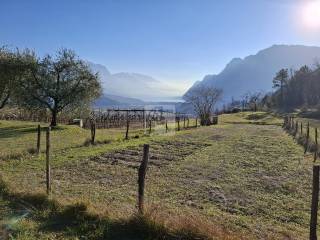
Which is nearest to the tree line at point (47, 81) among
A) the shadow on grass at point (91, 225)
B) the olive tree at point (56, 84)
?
A: the olive tree at point (56, 84)

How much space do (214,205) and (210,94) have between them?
6183 cm

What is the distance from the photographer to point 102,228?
8.46 metres

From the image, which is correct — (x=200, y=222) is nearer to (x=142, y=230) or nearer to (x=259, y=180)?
(x=142, y=230)

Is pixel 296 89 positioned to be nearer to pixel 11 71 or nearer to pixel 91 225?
pixel 11 71

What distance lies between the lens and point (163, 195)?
12.5 metres

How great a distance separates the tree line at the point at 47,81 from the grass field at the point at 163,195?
1994 centimetres

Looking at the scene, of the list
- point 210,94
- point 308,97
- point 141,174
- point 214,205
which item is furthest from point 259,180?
point 308,97

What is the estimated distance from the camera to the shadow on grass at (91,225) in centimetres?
808

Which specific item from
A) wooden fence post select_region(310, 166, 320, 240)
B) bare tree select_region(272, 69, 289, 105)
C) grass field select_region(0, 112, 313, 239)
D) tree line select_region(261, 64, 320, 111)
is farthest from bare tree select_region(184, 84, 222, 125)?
bare tree select_region(272, 69, 289, 105)

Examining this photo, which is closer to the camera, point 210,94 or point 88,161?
point 88,161

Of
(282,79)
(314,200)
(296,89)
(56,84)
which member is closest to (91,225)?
(314,200)

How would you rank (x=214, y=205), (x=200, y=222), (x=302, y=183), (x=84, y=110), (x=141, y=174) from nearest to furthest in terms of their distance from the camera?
(x=200, y=222) < (x=141, y=174) < (x=214, y=205) < (x=302, y=183) < (x=84, y=110)

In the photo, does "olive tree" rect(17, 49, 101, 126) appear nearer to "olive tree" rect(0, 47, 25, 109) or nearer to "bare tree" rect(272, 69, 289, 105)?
"olive tree" rect(0, 47, 25, 109)

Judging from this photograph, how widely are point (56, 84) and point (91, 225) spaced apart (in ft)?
116
